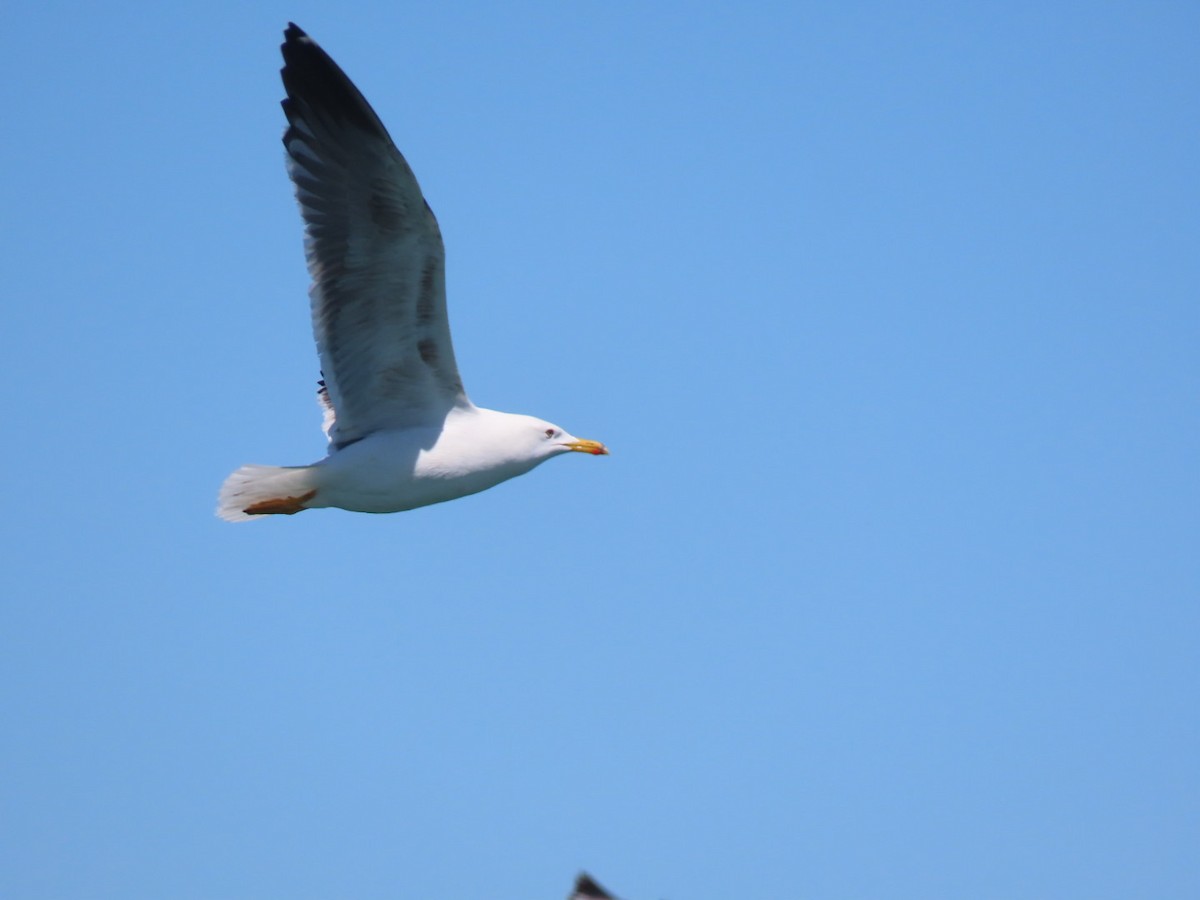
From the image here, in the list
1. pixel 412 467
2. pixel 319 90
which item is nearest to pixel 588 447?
pixel 412 467

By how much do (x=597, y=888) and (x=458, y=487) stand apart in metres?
2.87

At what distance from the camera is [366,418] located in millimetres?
10156

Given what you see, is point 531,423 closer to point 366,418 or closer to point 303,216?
point 366,418

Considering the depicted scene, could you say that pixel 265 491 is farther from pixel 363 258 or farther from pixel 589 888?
pixel 589 888

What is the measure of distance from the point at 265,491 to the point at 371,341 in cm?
114

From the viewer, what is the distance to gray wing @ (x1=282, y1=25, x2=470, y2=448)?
9.35 meters

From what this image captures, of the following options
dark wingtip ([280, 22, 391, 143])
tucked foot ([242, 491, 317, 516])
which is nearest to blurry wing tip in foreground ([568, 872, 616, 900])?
tucked foot ([242, 491, 317, 516])

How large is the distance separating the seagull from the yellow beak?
12 cm

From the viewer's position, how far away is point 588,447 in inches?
422

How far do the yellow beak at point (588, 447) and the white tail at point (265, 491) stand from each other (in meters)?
1.77

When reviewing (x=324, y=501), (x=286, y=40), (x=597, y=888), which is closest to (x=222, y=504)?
(x=324, y=501)

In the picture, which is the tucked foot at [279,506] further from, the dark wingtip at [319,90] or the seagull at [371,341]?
the dark wingtip at [319,90]

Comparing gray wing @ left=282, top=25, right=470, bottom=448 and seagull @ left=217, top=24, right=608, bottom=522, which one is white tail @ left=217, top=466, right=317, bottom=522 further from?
gray wing @ left=282, top=25, right=470, bottom=448

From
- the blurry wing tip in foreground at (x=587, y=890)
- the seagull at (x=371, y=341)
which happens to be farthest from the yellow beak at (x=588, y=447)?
the blurry wing tip in foreground at (x=587, y=890)
